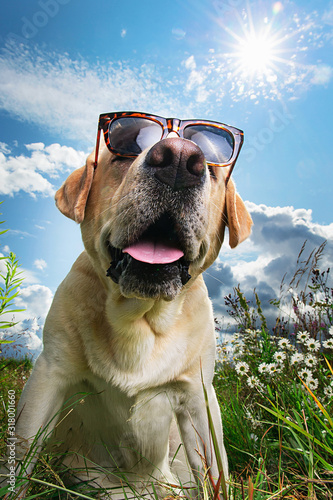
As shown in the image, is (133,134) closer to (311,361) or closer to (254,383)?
(254,383)

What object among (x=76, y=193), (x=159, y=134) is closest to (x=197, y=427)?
(x=76, y=193)

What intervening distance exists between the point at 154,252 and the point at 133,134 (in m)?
1.07

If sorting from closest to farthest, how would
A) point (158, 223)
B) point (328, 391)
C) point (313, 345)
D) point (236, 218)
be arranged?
point (158, 223), point (236, 218), point (328, 391), point (313, 345)

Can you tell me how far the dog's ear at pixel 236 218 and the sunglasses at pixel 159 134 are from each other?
Answer: 172 millimetres

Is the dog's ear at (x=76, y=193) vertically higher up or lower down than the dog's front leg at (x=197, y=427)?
higher up

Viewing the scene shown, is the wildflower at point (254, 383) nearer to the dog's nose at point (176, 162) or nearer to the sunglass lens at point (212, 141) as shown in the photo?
the sunglass lens at point (212, 141)

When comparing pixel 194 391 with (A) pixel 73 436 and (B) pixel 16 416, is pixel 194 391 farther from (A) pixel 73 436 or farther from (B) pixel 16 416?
(B) pixel 16 416

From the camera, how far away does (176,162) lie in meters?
1.98

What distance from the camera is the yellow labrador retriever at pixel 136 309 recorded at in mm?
2094

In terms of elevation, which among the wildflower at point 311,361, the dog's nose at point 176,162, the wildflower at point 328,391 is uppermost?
the dog's nose at point 176,162

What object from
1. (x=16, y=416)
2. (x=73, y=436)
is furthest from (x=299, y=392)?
(x=16, y=416)

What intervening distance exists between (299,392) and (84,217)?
231 cm

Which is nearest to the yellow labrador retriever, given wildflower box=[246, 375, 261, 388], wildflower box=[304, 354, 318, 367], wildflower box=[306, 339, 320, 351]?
wildflower box=[246, 375, 261, 388]

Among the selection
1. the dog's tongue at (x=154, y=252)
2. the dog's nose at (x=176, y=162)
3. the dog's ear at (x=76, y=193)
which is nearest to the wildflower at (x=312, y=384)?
the dog's tongue at (x=154, y=252)
